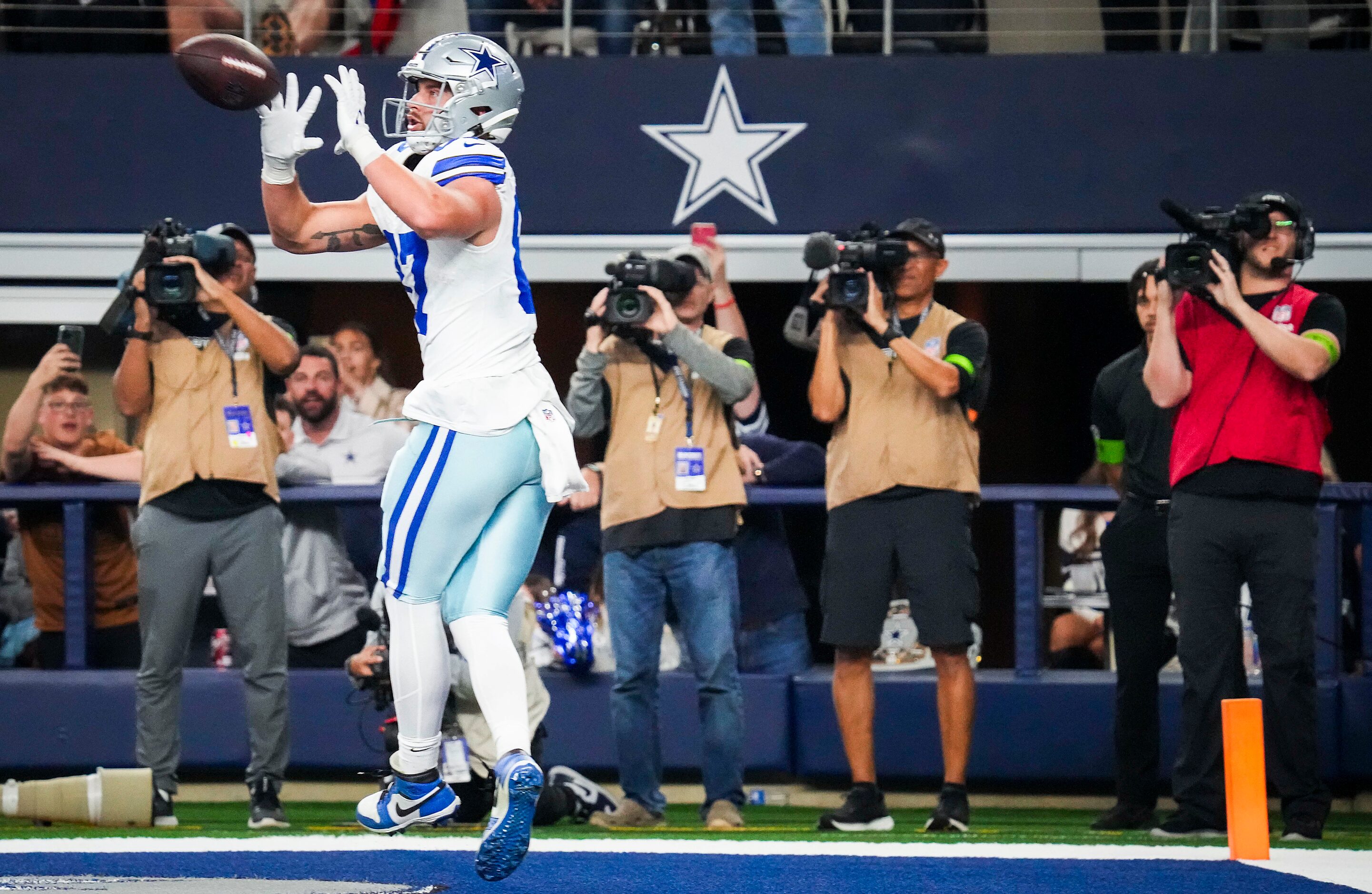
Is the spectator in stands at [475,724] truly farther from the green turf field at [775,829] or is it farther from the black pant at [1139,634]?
the black pant at [1139,634]

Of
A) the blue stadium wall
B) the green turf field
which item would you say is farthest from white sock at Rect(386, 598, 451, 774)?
the blue stadium wall

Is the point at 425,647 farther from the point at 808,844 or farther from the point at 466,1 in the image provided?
the point at 466,1

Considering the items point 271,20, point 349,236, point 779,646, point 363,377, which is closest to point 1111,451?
point 779,646

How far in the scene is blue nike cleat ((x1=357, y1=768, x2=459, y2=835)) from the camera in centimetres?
447

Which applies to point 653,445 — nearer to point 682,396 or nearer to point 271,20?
point 682,396

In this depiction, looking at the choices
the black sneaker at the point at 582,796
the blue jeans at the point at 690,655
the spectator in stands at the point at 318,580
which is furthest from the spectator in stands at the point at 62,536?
the blue jeans at the point at 690,655

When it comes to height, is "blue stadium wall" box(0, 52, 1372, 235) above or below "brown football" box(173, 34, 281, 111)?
above

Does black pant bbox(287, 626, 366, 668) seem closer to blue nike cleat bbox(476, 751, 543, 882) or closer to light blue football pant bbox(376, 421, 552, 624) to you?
light blue football pant bbox(376, 421, 552, 624)

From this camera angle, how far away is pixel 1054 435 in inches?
403

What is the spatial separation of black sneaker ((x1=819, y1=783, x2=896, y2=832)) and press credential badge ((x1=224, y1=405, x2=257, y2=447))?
8.10 feet

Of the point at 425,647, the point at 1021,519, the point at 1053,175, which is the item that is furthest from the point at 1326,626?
the point at 425,647

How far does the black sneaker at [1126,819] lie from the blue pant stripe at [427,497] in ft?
10.2

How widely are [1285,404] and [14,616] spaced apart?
5.42 metres

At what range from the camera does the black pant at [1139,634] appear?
6.54 meters
